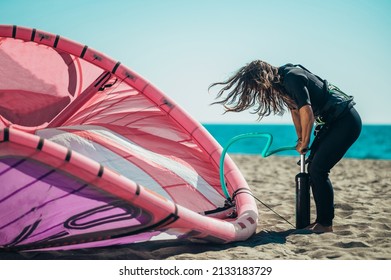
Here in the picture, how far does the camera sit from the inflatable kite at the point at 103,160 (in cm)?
219

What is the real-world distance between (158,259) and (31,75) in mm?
1720

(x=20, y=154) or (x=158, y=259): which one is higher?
(x=20, y=154)

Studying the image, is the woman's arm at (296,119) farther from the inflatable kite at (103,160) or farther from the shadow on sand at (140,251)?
the shadow on sand at (140,251)

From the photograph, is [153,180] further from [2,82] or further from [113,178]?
[2,82]

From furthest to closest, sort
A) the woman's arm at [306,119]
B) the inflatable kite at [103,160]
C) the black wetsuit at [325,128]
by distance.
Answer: the black wetsuit at [325,128] < the woman's arm at [306,119] < the inflatable kite at [103,160]

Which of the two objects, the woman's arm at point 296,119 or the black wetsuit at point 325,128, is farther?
the woman's arm at point 296,119

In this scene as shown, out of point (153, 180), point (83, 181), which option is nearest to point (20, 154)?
point (83, 181)

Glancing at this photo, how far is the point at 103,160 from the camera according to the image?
2.96m

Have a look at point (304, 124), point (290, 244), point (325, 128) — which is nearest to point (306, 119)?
point (304, 124)

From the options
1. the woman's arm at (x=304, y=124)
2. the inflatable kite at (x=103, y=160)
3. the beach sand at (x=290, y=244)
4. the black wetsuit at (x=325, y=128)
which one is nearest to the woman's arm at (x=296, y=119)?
the woman's arm at (x=304, y=124)

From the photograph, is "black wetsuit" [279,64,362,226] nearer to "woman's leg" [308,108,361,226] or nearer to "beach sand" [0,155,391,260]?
"woman's leg" [308,108,361,226]

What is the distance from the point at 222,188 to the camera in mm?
3072

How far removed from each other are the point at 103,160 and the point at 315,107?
4.41ft

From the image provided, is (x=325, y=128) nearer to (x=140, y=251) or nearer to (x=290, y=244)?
(x=290, y=244)
